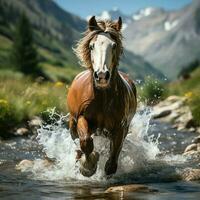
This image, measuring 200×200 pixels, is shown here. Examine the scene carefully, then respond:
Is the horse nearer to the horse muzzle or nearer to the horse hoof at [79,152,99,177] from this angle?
the horse hoof at [79,152,99,177]

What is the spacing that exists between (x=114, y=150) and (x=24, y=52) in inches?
3165

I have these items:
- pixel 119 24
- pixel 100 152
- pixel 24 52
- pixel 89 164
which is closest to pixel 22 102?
pixel 100 152

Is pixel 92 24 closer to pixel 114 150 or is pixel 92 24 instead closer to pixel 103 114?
pixel 103 114

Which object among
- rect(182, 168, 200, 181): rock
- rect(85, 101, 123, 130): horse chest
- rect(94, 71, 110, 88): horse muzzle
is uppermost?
rect(94, 71, 110, 88): horse muzzle

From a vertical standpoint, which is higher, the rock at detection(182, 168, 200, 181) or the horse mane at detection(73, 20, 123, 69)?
the horse mane at detection(73, 20, 123, 69)

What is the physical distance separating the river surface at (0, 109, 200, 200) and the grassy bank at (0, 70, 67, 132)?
6.90ft

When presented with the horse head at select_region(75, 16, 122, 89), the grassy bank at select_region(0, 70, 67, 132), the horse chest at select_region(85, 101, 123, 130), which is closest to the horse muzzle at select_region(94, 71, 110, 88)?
the horse head at select_region(75, 16, 122, 89)

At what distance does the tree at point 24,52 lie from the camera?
8612cm

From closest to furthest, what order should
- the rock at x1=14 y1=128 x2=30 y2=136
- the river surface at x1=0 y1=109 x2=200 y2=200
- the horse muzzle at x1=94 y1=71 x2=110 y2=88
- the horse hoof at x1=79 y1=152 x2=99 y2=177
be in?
the horse muzzle at x1=94 y1=71 x2=110 y2=88
the river surface at x1=0 y1=109 x2=200 y2=200
the horse hoof at x1=79 y1=152 x2=99 y2=177
the rock at x1=14 y1=128 x2=30 y2=136

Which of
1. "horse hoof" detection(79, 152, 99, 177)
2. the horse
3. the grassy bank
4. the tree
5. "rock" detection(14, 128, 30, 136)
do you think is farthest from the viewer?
the tree

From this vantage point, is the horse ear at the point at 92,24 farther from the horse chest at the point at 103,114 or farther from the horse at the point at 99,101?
the horse chest at the point at 103,114

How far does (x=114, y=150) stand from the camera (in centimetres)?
927

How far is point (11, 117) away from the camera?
18047 mm

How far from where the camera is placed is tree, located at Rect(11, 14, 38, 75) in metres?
86.1
